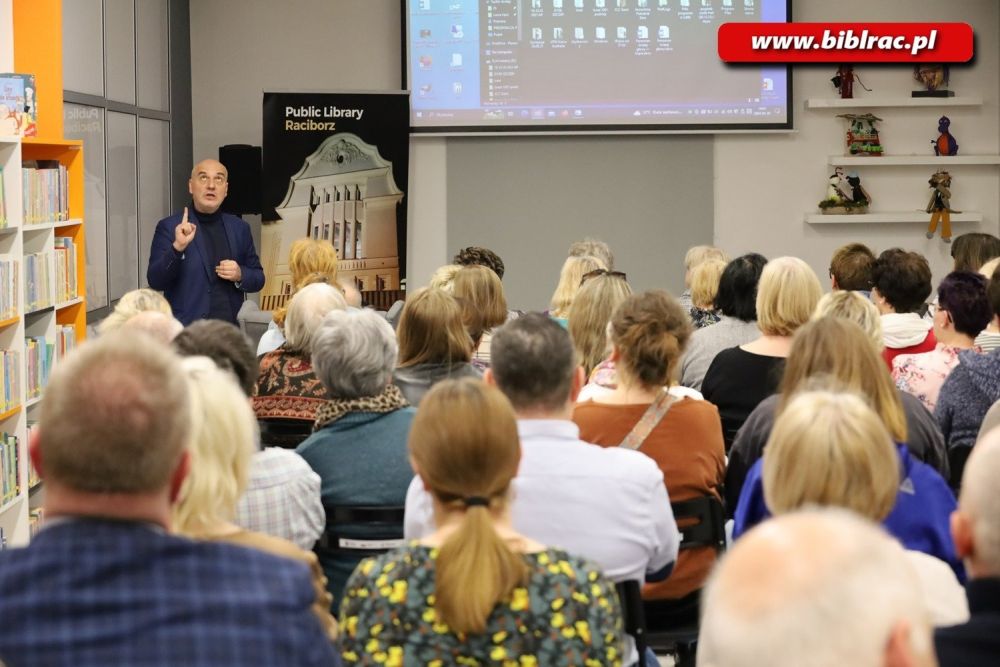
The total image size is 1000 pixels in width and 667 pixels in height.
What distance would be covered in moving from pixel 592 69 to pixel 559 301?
3.75 m

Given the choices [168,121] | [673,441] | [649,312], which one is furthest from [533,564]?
[168,121]

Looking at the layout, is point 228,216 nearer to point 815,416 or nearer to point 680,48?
point 680,48

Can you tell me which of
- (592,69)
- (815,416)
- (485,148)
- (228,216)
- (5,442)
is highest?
(592,69)

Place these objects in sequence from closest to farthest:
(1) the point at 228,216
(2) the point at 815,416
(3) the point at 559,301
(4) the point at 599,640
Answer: (4) the point at 599,640 → (2) the point at 815,416 → (3) the point at 559,301 → (1) the point at 228,216

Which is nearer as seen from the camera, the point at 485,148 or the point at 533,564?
the point at 533,564

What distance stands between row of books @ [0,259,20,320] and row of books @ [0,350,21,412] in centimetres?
16

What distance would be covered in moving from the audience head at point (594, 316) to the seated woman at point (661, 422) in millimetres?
990

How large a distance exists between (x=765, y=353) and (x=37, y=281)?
3.11 m

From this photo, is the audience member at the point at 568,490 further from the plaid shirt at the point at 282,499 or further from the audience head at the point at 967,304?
the audience head at the point at 967,304

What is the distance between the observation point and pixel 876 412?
2697 millimetres

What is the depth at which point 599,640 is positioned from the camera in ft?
6.22

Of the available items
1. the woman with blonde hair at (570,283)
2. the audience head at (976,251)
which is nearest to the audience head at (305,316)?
the woman with blonde hair at (570,283)

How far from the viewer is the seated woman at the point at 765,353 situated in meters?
3.91

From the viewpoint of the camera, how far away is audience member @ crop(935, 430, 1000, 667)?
1471mm
